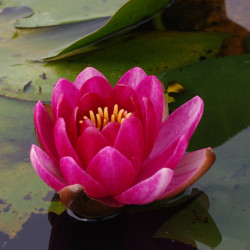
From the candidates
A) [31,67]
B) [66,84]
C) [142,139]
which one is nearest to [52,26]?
[31,67]

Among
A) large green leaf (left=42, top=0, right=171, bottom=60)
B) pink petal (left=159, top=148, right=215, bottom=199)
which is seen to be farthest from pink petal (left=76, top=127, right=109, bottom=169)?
large green leaf (left=42, top=0, right=171, bottom=60)

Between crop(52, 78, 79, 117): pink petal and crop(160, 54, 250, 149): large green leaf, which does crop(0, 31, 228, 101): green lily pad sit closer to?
crop(160, 54, 250, 149): large green leaf

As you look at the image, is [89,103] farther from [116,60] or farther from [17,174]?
[116,60]

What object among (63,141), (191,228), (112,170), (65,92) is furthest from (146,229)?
(65,92)

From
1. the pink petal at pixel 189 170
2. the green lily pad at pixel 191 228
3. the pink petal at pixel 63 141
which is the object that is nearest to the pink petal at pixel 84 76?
the pink petal at pixel 63 141

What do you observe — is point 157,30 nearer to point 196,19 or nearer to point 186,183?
point 196,19
